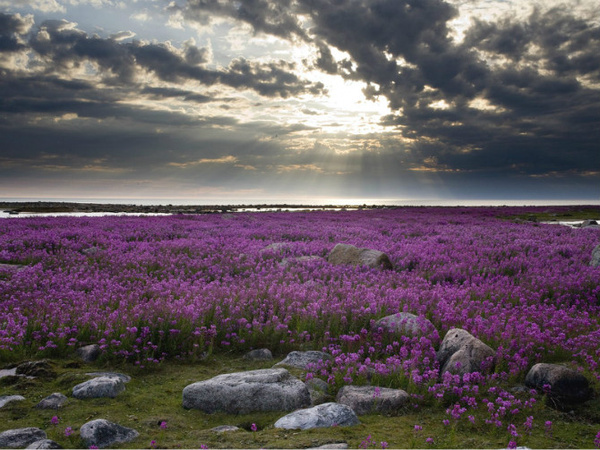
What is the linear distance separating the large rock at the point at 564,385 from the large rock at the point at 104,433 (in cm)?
485

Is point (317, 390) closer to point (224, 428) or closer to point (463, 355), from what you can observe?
point (224, 428)

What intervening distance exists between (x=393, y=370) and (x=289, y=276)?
234 inches

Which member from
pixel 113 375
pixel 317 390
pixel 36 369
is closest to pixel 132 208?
pixel 36 369

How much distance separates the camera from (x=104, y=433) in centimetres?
395

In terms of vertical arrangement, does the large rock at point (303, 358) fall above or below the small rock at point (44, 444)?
below

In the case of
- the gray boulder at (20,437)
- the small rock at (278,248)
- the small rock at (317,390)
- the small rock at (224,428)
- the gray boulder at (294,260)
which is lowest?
the small rock at (317,390)

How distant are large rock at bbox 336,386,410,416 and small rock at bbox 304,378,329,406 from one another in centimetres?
21

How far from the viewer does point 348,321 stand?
789 centimetres

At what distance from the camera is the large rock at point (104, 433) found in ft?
12.7

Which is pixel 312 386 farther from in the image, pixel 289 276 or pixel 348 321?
pixel 289 276

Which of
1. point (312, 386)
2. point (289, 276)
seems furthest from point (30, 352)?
point (289, 276)

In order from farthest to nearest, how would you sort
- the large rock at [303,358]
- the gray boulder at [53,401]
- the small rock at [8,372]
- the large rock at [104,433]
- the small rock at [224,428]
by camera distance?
1. the large rock at [303,358]
2. the small rock at [8,372]
3. the gray boulder at [53,401]
4. the small rock at [224,428]
5. the large rock at [104,433]

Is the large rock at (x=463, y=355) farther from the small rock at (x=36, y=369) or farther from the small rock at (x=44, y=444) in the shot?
the small rock at (x=36, y=369)

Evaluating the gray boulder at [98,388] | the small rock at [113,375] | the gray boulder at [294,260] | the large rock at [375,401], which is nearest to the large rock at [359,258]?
the gray boulder at [294,260]
